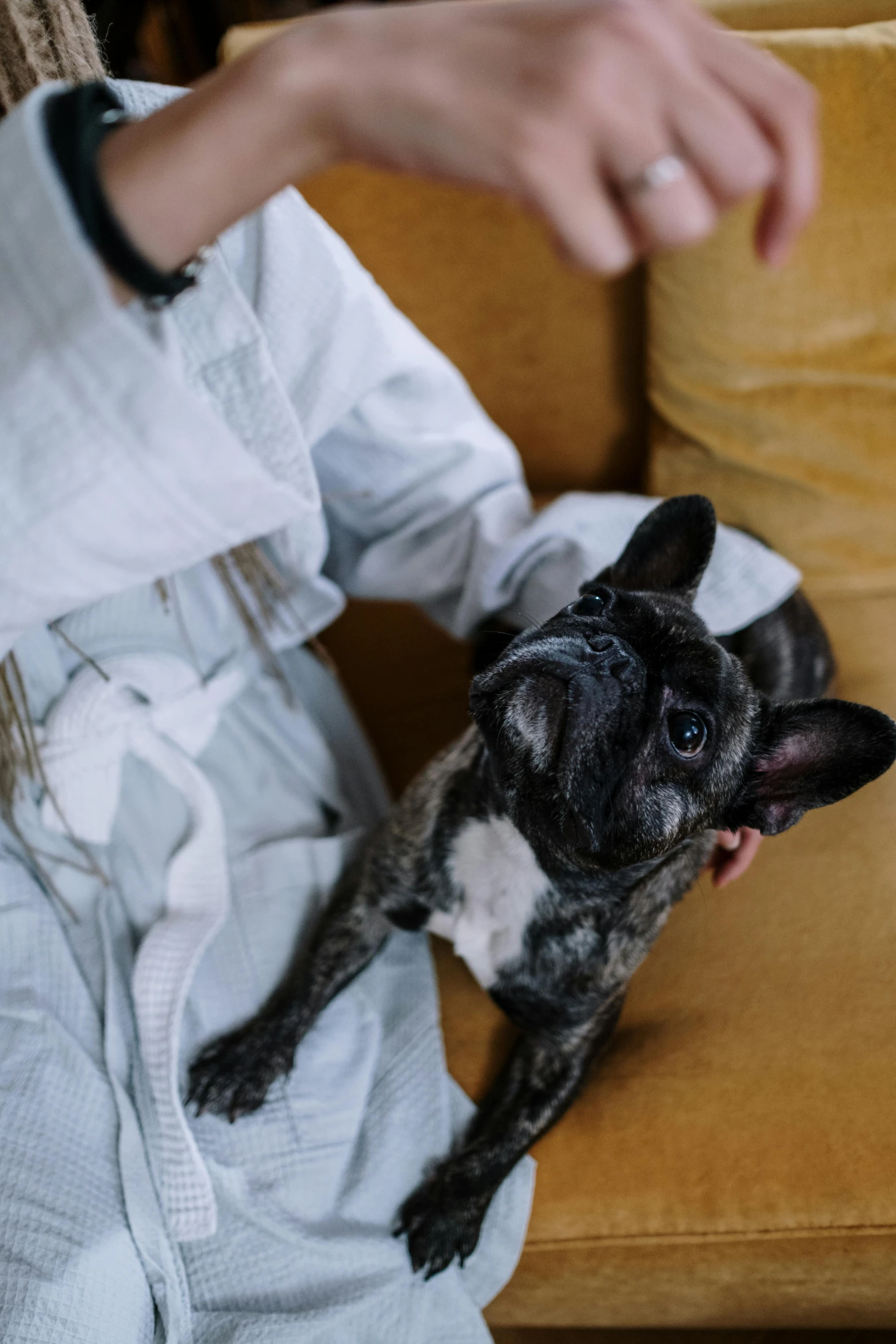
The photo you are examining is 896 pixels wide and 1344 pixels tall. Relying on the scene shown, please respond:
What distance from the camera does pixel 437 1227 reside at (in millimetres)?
958

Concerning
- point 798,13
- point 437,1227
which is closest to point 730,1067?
point 437,1227

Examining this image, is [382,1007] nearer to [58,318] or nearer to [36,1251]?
[36,1251]

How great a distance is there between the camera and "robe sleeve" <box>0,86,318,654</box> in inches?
18.5

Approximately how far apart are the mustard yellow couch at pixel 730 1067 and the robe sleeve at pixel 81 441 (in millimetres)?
524

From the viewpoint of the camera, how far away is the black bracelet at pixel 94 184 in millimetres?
458

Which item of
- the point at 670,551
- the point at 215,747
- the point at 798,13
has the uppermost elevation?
→ the point at 798,13

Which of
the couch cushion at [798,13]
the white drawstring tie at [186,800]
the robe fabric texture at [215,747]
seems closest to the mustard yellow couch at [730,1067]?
the couch cushion at [798,13]

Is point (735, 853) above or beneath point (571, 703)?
beneath

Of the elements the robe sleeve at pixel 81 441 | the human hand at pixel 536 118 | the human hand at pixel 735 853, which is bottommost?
the human hand at pixel 735 853

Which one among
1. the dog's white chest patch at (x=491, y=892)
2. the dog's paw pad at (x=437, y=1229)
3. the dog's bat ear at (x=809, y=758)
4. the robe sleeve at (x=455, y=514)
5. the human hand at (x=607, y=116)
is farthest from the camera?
the robe sleeve at (x=455, y=514)

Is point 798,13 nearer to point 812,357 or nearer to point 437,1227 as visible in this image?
point 812,357

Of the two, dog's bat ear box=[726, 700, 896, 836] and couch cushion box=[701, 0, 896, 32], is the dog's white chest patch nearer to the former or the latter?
dog's bat ear box=[726, 700, 896, 836]

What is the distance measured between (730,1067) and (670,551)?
61 centimetres

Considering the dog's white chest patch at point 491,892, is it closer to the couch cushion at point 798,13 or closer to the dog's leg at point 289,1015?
the dog's leg at point 289,1015
